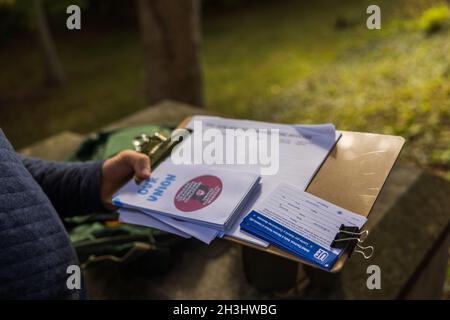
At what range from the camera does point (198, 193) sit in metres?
1.31

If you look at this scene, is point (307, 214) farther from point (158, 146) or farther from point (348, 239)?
point (158, 146)

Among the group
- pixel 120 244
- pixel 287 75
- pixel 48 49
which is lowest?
pixel 120 244

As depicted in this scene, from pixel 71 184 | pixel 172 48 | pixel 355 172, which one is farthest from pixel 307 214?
pixel 172 48

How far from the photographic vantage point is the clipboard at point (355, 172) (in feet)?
3.97

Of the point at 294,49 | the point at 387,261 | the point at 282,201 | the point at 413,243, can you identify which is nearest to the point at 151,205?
the point at 282,201

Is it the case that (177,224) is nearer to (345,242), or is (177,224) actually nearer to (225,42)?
(345,242)

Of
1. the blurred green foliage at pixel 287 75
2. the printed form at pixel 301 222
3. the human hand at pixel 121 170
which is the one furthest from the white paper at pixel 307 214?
the blurred green foliage at pixel 287 75

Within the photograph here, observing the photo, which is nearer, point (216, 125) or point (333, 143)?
point (333, 143)

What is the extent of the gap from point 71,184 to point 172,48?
11.2 feet

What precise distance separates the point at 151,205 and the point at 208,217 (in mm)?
192

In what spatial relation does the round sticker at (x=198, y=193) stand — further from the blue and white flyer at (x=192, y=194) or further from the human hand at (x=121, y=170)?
the human hand at (x=121, y=170)

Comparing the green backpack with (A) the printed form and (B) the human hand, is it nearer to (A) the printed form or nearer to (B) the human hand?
(B) the human hand

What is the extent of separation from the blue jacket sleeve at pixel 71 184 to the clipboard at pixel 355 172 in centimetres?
63

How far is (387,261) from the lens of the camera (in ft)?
7.28
